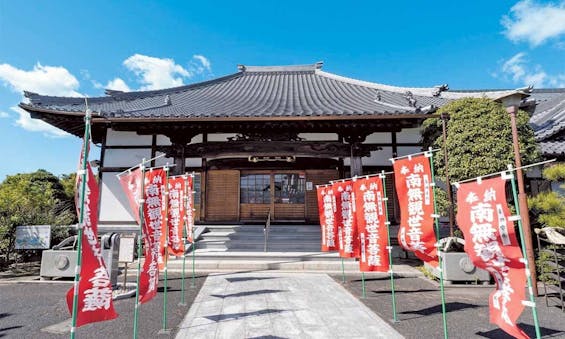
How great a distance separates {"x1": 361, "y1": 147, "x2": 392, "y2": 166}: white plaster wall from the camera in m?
10.9

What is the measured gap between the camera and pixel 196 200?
477 inches

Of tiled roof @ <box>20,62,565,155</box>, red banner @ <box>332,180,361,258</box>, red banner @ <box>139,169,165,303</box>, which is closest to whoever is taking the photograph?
red banner @ <box>139,169,165,303</box>

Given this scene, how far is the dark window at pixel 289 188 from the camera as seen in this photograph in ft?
41.3

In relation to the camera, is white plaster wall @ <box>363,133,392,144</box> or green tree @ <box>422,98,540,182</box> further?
white plaster wall @ <box>363,133,392,144</box>

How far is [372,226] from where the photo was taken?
18.6ft

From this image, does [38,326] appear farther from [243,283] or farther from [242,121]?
[242,121]

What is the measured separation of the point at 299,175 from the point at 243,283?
648 centimetres

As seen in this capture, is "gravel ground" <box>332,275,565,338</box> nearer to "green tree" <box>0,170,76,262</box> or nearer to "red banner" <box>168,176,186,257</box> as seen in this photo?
"red banner" <box>168,176,186,257</box>

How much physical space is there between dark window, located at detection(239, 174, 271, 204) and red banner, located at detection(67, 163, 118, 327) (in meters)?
9.36

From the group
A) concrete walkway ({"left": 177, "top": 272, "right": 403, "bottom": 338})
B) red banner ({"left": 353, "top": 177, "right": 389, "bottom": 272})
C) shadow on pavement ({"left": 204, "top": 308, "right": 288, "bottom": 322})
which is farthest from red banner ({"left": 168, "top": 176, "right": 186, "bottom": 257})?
red banner ({"left": 353, "top": 177, "right": 389, "bottom": 272})

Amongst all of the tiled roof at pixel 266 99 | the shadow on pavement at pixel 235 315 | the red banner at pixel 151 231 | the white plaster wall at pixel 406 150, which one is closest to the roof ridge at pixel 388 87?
the tiled roof at pixel 266 99

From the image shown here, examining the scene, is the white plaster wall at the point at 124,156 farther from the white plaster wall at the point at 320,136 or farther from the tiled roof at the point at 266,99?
the white plaster wall at the point at 320,136

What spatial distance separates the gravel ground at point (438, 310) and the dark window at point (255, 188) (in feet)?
19.7

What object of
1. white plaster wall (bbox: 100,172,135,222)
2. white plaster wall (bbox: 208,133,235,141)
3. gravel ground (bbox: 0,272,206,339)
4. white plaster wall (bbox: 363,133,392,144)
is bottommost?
gravel ground (bbox: 0,272,206,339)
